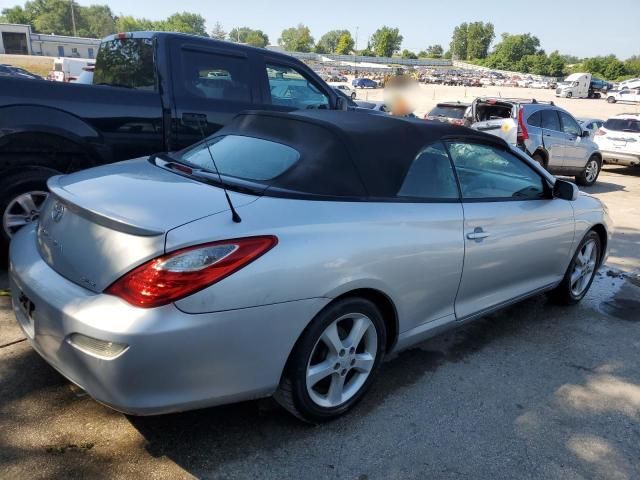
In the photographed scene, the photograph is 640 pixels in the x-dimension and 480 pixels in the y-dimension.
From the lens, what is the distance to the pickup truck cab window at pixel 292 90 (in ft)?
18.2

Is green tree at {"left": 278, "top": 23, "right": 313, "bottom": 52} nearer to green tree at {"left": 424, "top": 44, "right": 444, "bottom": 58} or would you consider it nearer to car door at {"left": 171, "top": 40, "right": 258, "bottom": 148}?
green tree at {"left": 424, "top": 44, "right": 444, "bottom": 58}

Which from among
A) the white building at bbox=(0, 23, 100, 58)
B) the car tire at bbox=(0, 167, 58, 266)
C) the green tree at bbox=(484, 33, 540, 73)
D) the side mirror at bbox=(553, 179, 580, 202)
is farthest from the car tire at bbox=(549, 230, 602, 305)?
the green tree at bbox=(484, 33, 540, 73)

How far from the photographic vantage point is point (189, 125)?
4.86m

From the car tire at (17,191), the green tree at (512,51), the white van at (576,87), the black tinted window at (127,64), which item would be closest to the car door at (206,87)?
the black tinted window at (127,64)

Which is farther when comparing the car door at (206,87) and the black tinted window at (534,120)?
the black tinted window at (534,120)

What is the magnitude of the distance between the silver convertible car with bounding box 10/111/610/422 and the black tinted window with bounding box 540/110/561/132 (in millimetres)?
8468

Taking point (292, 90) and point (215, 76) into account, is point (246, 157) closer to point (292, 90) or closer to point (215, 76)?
point (215, 76)

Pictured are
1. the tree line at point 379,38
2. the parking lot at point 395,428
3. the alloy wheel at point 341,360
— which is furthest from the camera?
the tree line at point 379,38

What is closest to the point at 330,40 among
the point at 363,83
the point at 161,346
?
the point at 363,83

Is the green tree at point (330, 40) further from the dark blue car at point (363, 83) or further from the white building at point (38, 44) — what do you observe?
the dark blue car at point (363, 83)

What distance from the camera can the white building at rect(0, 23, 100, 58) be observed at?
7866cm

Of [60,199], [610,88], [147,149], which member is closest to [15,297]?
[60,199]

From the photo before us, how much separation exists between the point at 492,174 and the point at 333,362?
6.44 ft

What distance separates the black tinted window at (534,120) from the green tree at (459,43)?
515 feet
